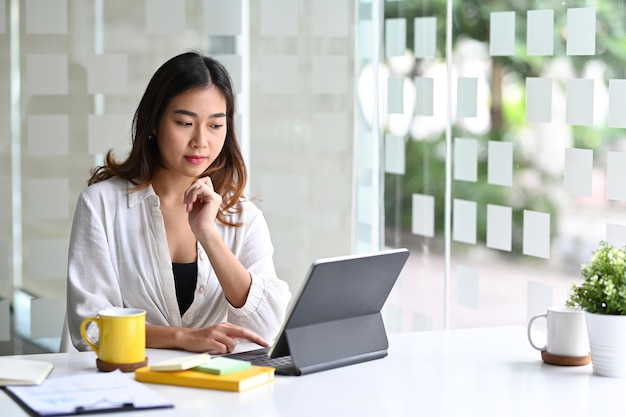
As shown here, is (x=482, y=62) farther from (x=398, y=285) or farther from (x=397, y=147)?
(x=398, y=285)

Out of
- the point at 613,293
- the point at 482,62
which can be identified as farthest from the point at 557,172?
the point at 613,293

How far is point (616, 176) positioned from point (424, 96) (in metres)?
1.32

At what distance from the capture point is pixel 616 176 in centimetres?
313

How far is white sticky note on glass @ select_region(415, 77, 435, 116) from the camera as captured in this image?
13.9 ft

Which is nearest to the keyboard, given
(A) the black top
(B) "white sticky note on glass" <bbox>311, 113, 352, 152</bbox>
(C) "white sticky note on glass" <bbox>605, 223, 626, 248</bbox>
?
(A) the black top


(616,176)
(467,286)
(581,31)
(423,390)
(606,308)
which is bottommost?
(467,286)

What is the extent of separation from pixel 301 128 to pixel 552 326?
2.38 meters

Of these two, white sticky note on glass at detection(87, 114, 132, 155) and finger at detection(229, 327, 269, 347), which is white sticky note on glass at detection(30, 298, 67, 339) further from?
finger at detection(229, 327, 269, 347)

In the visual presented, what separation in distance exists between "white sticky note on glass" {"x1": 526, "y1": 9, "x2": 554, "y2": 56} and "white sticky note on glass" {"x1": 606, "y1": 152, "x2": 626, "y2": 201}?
1.61ft

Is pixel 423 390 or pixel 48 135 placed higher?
pixel 48 135

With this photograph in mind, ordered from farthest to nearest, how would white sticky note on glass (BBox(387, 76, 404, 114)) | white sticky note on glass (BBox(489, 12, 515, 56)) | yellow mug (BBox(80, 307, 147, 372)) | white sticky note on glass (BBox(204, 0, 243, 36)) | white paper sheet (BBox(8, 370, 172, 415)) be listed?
white sticky note on glass (BBox(387, 76, 404, 114)), white sticky note on glass (BBox(204, 0, 243, 36)), white sticky note on glass (BBox(489, 12, 515, 56)), yellow mug (BBox(80, 307, 147, 372)), white paper sheet (BBox(8, 370, 172, 415))

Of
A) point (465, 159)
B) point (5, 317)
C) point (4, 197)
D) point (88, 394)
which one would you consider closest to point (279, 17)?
point (465, 159)

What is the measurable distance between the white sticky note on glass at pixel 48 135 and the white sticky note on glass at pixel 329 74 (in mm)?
1150

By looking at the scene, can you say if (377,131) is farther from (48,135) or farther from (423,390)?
(423,390)
